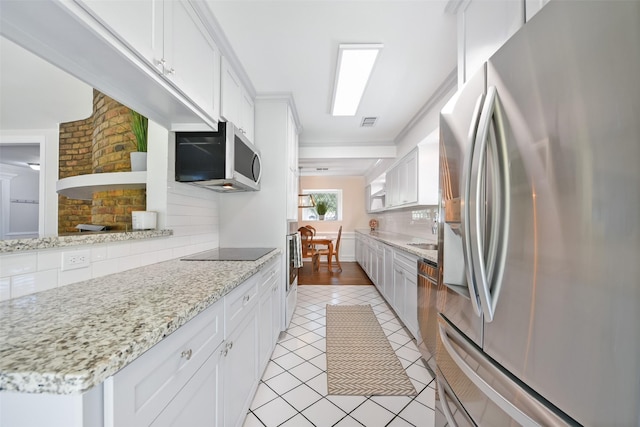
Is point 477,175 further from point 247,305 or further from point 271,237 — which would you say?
point 271,237

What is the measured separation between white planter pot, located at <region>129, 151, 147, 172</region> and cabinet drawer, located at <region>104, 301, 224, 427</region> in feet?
4.29

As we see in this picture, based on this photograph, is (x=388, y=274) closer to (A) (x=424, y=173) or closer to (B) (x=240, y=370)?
(A) (x=424, y=173)

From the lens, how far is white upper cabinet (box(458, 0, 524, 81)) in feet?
3.09

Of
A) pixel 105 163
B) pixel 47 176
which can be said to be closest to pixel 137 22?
pixel 47 176

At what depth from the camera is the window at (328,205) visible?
7430mm

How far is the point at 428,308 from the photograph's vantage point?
1.94 m

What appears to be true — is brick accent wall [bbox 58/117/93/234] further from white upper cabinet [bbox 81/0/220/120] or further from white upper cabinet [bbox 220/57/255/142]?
white upper cabinet [bbox 220/57/255/142]

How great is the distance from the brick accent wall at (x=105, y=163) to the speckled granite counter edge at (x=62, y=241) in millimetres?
169

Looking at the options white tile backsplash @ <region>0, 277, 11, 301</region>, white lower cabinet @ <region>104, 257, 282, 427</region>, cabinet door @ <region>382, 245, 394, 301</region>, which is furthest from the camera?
cabinet door @ <region>382, 245, 394, 301</region>

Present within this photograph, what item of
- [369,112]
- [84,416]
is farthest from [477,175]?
[369,112]

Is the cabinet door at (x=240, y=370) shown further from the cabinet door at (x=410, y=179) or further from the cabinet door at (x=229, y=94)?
the cabinet door at (x=410, y=179)

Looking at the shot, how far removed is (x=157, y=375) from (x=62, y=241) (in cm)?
79

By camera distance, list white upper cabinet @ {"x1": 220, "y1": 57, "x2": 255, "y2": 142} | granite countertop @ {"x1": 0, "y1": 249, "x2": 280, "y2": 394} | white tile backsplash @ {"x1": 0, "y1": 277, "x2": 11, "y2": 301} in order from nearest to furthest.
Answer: granite countertop @ {"x1": 0, "y1": 249, "x2": 280, "y2": 394} < white tile backsplash @ {"x1": 0, "y1": 277, "x2": 11, "y2": 301} < white upper cabinet @ {"x1": 220, "y1": 57, "x2": 255, "y2": 142}

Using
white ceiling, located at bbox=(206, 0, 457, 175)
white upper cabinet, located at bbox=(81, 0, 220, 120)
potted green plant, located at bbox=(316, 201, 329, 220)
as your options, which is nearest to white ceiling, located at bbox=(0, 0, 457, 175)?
white ceiling, located at bbox=(206, 0, 457, 175)
